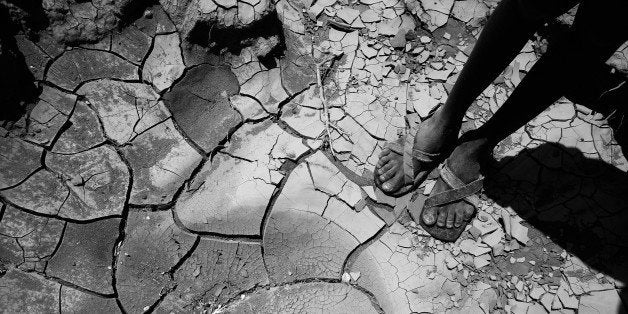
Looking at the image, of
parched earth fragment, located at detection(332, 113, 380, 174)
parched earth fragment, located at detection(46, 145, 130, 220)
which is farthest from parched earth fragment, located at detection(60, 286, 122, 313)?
parched earth fragment, located at detection(332, 113, 380, 174)

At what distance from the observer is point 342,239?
2.09m

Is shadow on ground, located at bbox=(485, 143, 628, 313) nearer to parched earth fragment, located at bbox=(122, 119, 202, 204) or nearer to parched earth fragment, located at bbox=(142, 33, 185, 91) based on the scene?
parched earth fragment, located at bbox=(122, 119, 202, 204)

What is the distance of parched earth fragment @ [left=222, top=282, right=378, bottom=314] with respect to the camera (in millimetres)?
1958

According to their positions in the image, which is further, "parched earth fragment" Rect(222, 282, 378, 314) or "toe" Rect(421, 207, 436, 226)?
"toe" Rect(421, 207, 436, 226)

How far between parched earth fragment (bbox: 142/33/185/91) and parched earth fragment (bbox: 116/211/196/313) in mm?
776

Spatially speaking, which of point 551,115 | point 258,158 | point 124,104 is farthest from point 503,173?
point 124,104

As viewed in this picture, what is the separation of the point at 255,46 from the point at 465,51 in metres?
1.33

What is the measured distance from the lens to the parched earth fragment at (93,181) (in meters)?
2.08

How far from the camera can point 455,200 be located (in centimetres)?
214

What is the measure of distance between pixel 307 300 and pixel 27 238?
144 cm

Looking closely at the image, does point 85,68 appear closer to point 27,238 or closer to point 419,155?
point 27,238

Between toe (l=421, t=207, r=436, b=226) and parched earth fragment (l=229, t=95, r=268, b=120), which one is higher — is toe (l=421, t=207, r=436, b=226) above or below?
below

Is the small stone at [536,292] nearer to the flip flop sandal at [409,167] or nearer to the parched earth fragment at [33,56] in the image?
the flip flop sandal at [409,167]

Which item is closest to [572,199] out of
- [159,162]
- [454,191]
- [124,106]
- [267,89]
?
[454,191]
